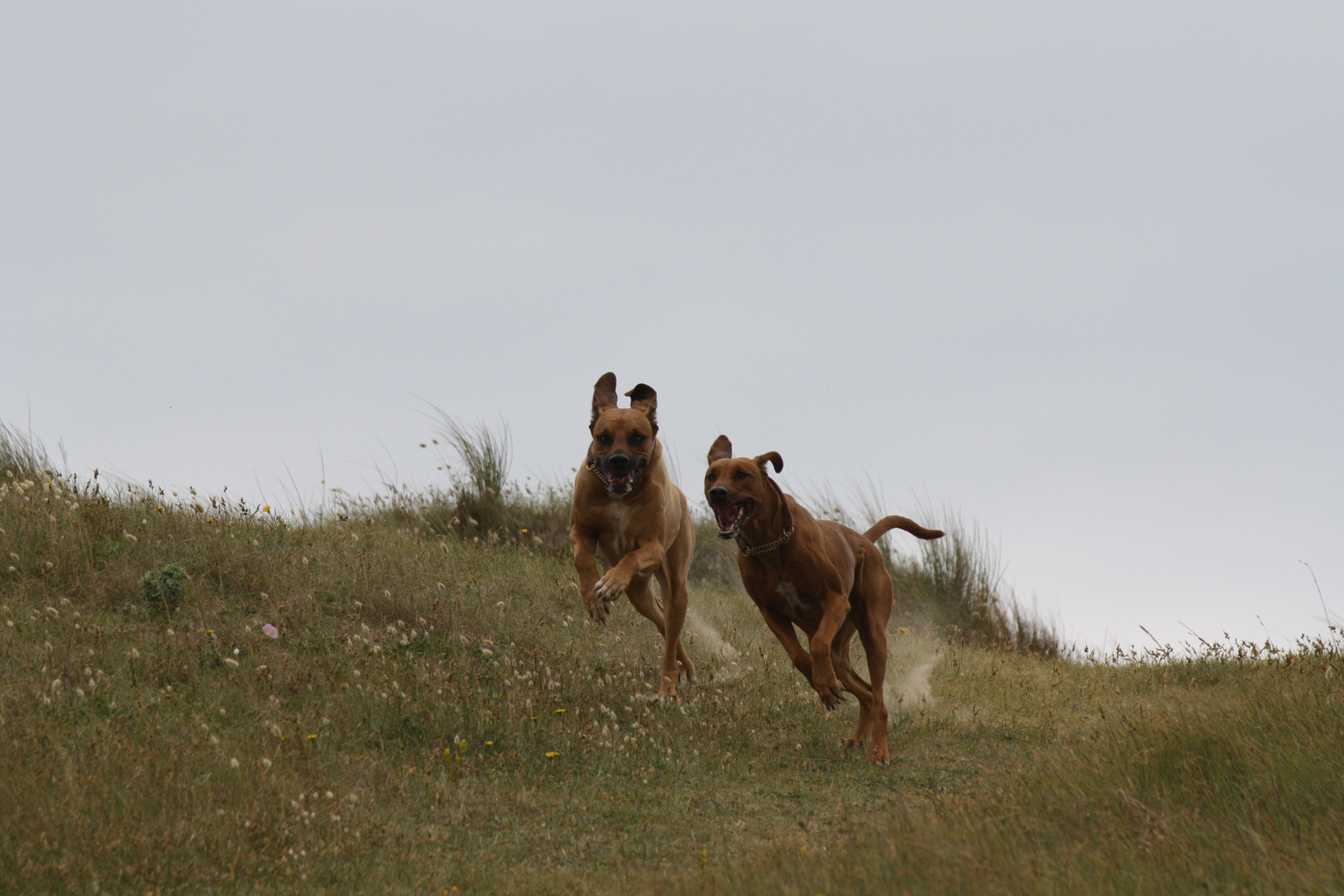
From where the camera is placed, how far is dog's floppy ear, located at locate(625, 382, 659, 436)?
28.8ft

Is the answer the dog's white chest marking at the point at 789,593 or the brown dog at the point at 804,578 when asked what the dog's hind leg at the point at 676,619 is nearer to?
the brown dog at the point at 804,578

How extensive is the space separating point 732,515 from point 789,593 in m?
0.71

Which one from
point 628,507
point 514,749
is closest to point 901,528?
point 628,507

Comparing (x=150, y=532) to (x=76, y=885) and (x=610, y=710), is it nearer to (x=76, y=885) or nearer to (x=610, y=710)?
(x=610, y=710)

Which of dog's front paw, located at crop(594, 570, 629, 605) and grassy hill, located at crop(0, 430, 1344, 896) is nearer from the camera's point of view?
grassy hill, located at crop(0, 430, 1344, 896)

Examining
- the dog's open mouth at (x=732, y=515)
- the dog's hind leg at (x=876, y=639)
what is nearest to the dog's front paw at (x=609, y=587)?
the dog's open mouth at (x=732, y=515)

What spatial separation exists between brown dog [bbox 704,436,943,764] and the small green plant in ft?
14.4

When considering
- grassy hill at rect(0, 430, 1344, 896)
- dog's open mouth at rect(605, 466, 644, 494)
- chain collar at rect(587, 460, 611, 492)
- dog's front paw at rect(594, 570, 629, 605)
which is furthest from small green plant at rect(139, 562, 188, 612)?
dog's front paw at rect(594, 570, 629, 605)

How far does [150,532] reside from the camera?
392 inches

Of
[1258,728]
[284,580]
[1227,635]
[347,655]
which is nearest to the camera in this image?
[1258,728]

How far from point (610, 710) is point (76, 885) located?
363 cm

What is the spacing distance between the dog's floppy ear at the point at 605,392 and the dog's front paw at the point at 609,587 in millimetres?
1662

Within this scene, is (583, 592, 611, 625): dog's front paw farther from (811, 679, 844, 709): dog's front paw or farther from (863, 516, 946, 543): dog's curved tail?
(863, 516, 946, 543): dog's curved tail

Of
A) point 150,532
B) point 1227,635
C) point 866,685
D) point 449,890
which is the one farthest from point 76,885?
point 1227,635
